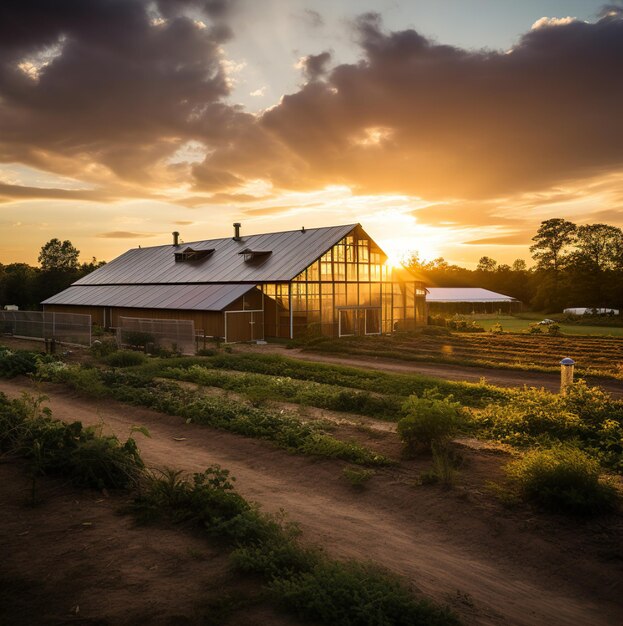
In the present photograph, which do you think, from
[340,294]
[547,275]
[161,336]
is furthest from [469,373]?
[547,275]

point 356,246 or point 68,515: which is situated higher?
point 356,246

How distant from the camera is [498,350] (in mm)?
27719

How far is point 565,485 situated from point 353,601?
13.8 ft

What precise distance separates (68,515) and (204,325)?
26456 millimetres

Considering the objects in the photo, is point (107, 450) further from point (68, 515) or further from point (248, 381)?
point (248, 381)

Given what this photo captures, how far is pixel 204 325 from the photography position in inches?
1293

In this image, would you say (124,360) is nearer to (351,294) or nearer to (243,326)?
(243,326)

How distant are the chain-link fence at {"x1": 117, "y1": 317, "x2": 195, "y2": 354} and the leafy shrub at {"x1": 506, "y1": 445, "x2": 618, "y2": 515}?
19.8 meters

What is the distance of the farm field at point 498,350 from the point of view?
22578mm

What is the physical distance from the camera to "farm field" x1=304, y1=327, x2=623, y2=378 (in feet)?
74.1

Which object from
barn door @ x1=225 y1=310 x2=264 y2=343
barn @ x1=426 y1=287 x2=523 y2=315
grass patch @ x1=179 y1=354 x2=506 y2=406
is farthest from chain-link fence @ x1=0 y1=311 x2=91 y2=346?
barn @ x1=426 y1=287 x2=523 y2=315

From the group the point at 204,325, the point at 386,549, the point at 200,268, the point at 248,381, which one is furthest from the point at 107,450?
the point at 200,268

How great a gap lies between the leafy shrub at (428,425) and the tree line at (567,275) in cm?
5478

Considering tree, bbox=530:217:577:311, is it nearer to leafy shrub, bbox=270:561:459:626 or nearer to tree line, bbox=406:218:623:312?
tree line, bbox=406:218:623:312
